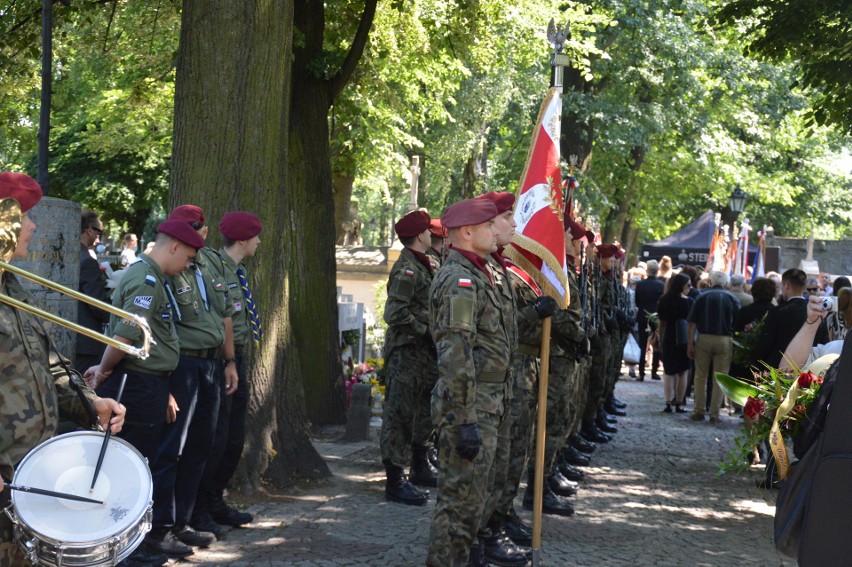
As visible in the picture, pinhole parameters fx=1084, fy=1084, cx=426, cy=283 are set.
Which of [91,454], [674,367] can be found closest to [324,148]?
[674,367]

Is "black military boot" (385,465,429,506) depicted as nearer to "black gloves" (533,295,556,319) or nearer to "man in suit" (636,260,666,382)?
"black gloves" (533,295,556,319)

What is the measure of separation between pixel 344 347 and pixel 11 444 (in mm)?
11675

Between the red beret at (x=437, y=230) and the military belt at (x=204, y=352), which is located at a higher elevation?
the red beret at (x=437, y=230)

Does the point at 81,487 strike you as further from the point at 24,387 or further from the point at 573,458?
the point at 573,458

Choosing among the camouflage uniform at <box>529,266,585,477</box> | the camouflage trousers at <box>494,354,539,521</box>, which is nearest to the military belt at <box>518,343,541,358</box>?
the camouflage trousers at <box>494,354,539,521</box>

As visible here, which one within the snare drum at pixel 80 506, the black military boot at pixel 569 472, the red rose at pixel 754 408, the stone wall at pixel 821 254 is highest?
the stone wall at pixel 821 254

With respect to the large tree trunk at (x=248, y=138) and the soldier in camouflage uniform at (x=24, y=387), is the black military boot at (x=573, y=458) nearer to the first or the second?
the large tree trunk at (x=248, y=138)

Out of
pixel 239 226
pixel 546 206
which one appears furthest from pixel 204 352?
pixel 546 206

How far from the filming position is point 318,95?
11.9 m

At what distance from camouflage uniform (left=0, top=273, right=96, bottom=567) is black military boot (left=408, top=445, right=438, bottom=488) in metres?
5.49

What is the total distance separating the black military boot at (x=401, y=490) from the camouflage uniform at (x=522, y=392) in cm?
132

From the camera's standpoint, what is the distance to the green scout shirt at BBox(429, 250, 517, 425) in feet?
19.5

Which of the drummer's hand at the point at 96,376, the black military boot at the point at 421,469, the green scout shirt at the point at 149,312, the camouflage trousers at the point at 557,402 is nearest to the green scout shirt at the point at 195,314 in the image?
the green scout shirt at the point at 149,312

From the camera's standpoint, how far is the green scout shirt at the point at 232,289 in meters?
7.42
